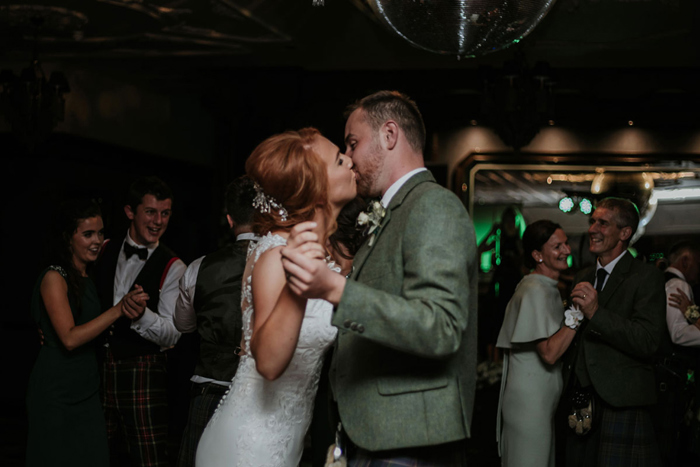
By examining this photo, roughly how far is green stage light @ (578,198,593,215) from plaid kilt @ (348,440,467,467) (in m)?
6.42

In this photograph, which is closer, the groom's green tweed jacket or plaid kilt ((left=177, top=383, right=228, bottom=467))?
the groom's green tweed jacket

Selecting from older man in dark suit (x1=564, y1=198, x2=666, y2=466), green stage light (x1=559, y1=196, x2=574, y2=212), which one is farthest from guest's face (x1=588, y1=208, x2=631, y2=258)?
green stage light (x1=559, y1=196, x2=574, y2=212)

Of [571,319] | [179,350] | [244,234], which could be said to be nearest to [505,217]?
[179,350]

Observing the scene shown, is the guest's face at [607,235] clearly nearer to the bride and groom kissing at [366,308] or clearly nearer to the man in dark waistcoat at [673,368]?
the man in dark waistcoat at [673,368]

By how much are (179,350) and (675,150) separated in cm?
552

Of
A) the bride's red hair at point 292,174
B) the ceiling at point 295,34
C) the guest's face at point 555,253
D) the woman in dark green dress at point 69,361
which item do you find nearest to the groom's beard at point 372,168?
the bride's red hair at point 292,174

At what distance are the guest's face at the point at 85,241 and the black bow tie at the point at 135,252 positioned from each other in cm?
38

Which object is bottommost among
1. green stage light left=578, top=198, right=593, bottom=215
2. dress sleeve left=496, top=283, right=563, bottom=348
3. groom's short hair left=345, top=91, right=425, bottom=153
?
dress sleeve left=496, top=283, right=563, bottom=348

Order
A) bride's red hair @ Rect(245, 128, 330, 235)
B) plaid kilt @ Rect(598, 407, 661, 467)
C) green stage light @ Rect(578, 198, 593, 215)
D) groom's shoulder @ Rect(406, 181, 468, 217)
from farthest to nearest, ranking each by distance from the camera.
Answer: green stage light @ Rect(578, 198, 593, 215)
plaid kilt @ Rect(598, 407, 661, 467)
bride's red hair @ Rect(245, 128, 330, 235)
groom's shoulder @ Rect(406, 181, 468, 217)

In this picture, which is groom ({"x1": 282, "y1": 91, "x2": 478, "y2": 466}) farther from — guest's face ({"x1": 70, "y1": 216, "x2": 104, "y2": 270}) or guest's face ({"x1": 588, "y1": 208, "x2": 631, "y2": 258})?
guest's face ({"x1": 70, "y1": 216, "x2": 104, "y2": 270})

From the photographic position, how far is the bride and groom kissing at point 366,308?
1.50 meters

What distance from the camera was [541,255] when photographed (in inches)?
163

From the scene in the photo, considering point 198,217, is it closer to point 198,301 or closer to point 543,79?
point 543,79

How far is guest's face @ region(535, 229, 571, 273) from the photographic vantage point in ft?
13.3
